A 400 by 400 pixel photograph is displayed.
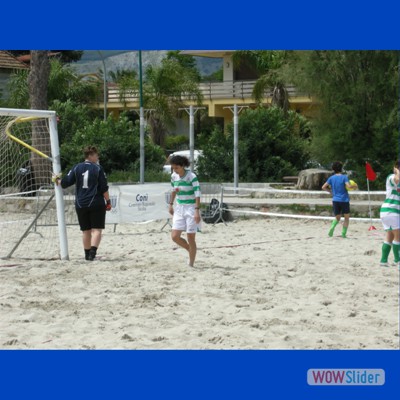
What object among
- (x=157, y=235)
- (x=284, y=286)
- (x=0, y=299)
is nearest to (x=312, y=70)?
(x=157, y=235)

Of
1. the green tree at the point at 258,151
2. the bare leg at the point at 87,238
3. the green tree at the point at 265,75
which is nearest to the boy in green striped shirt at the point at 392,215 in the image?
the bare leg at the point at 87,238

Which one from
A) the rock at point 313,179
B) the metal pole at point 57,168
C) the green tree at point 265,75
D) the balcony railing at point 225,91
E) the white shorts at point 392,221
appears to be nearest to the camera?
the white shorts at point 392,221

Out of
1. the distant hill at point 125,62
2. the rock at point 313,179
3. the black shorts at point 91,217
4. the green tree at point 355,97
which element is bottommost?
the rock at point 313,179

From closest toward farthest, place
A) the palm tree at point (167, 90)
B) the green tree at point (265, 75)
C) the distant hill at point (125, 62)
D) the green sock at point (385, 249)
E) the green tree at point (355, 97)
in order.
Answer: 1. the green sock at point (385, 249)
2. the green tree at point (355, 97)
3. the green tree at point (265, 75)
4. the palm tree at point (167, 90)
5. the distant hill at point (125, 62)

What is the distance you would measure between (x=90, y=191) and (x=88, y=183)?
11cm

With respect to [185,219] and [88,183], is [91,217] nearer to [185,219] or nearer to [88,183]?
[88,183]

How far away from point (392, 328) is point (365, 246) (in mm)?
5584

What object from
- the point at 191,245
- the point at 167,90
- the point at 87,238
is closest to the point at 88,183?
the point at 87,238

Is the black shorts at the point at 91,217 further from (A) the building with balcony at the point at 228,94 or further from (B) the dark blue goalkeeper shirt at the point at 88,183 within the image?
(A) the building with balcony at the point at 228,94

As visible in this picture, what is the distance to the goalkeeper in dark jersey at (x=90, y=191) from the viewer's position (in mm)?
9969

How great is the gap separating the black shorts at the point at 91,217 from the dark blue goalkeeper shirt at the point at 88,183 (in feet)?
0.19

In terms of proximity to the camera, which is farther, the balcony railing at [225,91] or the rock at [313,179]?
the balcony railing at [225,91]

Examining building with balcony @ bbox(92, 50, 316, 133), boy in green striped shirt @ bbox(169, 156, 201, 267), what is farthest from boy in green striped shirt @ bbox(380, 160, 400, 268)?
building with balcony @ bbox(92, 50, 316, 133)

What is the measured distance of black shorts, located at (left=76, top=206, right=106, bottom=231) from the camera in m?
10.1
